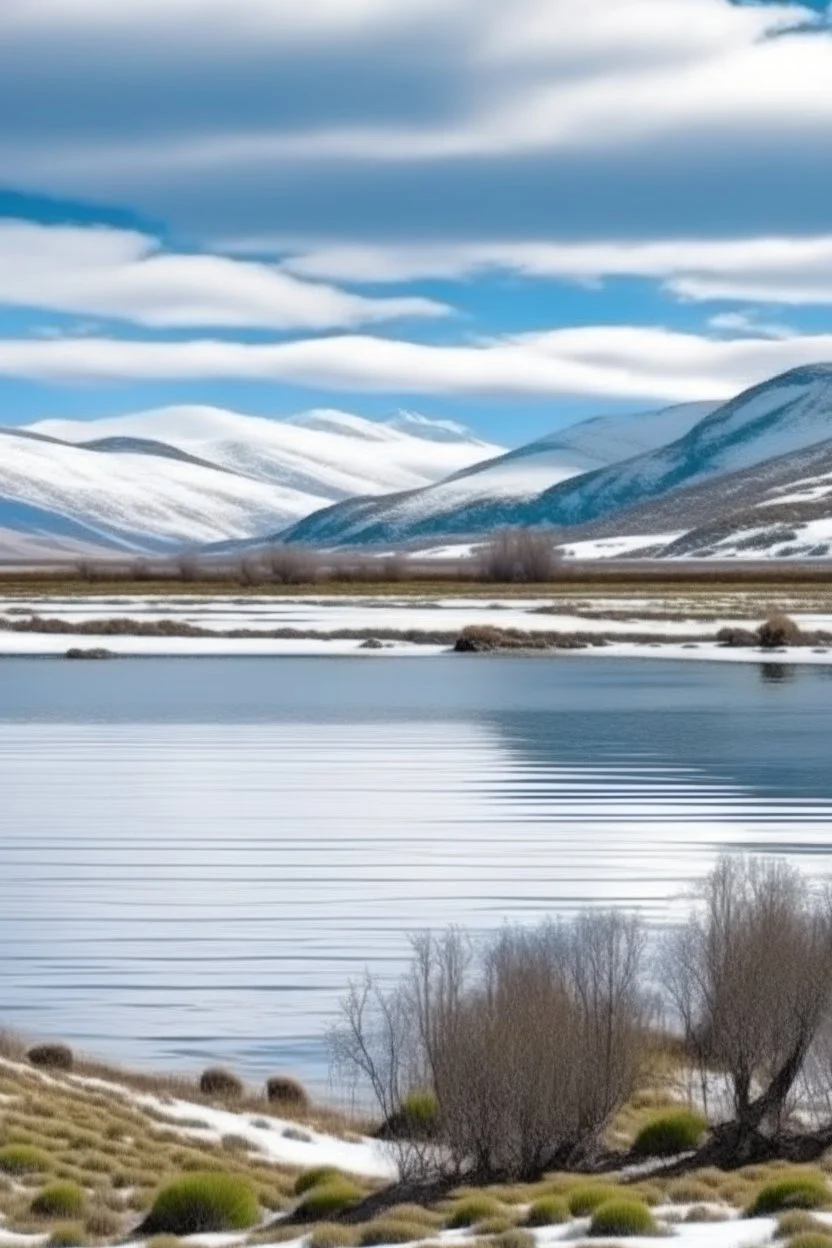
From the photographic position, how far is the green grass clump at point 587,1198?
15.6 metres

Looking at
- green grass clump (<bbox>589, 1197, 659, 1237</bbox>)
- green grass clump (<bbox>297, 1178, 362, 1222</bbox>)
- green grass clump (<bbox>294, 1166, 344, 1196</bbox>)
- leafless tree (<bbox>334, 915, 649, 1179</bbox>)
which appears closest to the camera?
green grass clump (<bbox>589, 1197, 659, 1237</bbox>)

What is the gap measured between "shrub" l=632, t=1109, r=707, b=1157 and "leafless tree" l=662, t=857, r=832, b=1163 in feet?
0.75

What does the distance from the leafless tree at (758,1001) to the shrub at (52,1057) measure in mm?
6077

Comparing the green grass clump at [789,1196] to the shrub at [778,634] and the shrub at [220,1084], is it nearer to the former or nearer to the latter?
the shrub at [220,1084]

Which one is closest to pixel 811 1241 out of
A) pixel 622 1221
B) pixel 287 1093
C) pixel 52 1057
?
pixel 622 1221

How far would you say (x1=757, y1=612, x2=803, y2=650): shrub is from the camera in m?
88.9

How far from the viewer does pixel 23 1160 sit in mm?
17297

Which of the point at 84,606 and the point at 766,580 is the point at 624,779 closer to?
the point at 84,606

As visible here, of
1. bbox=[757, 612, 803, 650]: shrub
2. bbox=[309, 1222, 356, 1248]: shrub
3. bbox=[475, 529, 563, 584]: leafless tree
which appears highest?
bbox=[475, 529, 563, 584]: leafless tree

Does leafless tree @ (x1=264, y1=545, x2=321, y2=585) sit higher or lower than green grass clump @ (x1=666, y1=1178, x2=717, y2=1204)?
higher

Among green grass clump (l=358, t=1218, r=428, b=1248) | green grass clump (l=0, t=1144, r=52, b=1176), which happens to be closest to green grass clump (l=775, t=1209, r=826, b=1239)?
green grass clump (l=358, t=1218, r=428, b=1248)

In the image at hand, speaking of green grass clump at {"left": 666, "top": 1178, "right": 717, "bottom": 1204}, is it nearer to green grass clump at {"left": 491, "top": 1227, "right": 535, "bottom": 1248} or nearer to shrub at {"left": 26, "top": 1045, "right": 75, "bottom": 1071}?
green grass clump at {"left": 491, "top": 1227, "right": 535, "bottom": 1248}

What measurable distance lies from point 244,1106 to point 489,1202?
4.71 meters

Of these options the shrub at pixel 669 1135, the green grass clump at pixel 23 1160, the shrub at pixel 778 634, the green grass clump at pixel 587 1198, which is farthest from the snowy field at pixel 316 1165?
the shrub at pixel 778 634
